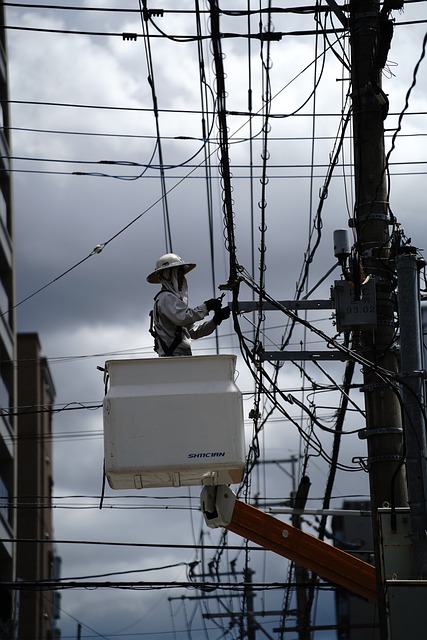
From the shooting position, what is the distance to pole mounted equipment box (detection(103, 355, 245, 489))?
9.16m

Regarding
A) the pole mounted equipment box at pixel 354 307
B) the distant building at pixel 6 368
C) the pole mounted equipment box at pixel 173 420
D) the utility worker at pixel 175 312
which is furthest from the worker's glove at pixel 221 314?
the distant building at pixel 6 368

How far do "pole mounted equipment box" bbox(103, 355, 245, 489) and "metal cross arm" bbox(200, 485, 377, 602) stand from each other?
1625mm

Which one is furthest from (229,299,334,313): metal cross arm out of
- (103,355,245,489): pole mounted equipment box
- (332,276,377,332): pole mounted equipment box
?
(103,355,245,489): pole mounted equipment box

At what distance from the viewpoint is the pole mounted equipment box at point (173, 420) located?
9164mm

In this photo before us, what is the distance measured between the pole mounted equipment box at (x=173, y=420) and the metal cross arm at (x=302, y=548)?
64.0 inches

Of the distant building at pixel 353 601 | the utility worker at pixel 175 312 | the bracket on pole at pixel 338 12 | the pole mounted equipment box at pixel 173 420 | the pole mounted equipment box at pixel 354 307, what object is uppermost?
the distant building at pixel 353 601

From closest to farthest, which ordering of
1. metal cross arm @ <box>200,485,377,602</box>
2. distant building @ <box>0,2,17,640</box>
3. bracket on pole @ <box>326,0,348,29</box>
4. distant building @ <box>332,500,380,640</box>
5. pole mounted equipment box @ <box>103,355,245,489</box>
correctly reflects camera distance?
pole mounted equipment box @ <box>103,355,245,489</box>
metal cross arm @ <box>200,485,377,602</box>
bracket on pole @ <box>326,0,348,29</box>
distant building @ <box>0,2,17,640</box>
distant building @ <box>332,500,380,640</box>

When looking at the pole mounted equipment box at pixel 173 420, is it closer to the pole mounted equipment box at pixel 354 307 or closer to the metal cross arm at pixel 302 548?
the metal cross arm at pixel 302 548

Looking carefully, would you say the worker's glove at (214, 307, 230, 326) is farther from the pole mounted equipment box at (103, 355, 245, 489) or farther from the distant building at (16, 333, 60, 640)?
the distant building at (16, 333, 60, 640)

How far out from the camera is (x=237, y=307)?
38.7ft

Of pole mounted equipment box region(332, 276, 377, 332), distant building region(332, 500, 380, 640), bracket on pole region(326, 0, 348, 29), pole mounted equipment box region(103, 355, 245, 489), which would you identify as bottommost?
pole mounted equipment box region(103, 355, 245, 489)

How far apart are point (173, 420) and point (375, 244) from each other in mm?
3765

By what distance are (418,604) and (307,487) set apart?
450 inches

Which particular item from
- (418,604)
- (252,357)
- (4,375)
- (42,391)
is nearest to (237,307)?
(252,357)
